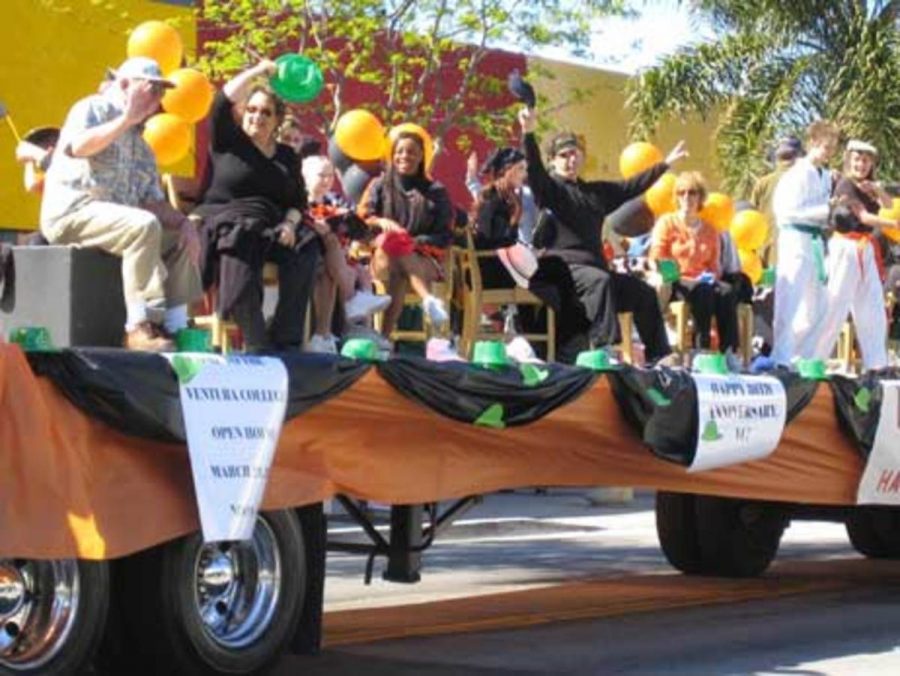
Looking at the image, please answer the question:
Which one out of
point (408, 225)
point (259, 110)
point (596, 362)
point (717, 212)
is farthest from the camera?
point (717, 212)

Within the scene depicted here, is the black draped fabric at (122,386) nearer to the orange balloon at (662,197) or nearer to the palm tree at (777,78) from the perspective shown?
the orange balloon at (662,197)

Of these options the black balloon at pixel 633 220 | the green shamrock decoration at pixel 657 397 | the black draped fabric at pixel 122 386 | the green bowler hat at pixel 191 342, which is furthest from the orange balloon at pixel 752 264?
the black draped fabric at pixel 122 386

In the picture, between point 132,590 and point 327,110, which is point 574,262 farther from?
point 327,110

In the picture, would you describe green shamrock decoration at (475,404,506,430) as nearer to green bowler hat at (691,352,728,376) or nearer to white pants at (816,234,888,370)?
green bowler hat at (691,352,728,376)

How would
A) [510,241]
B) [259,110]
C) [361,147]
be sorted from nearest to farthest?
1. [259,110]
2. [510,241]
3. [361,147]

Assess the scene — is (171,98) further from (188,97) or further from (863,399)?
(863,399)

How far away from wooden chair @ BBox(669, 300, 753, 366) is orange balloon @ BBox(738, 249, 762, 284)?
1.44 metres

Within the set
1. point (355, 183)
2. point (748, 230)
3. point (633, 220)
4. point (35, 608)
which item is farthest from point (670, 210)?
point (35, 608)

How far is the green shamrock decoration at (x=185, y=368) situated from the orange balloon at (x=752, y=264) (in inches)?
314

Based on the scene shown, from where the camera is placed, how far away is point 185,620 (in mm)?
8414

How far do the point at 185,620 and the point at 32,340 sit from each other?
1392 millimetres

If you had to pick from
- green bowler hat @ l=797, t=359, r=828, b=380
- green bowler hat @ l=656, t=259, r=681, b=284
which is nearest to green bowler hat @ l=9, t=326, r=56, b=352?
green bowler hat @ l=797, t=359, r=828, b=380

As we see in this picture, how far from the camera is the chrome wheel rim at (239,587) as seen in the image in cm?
866

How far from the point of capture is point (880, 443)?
12.1 meters
